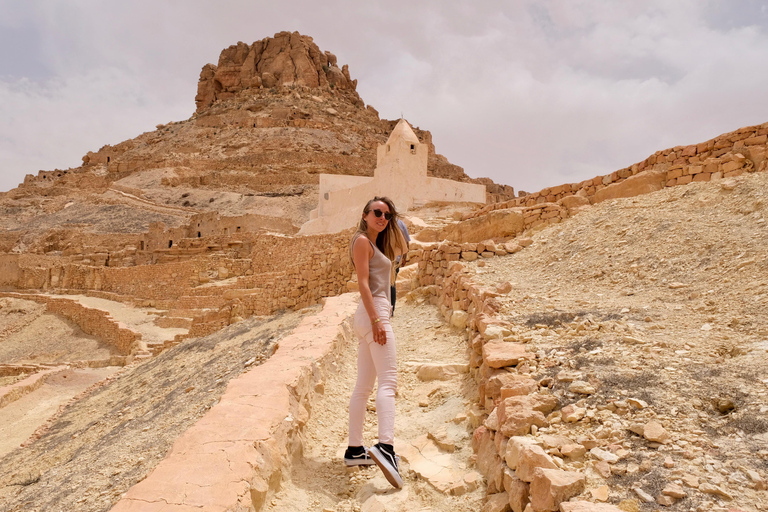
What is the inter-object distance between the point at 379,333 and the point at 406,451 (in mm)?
810

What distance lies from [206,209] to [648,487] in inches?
1640

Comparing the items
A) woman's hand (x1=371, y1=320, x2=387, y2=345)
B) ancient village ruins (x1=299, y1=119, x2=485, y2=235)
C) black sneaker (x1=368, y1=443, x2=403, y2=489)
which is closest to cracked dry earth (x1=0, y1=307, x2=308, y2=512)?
black sneaker (x1=368, y1=443, x2=403, y2=489)

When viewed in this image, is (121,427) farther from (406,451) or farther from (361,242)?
(361,242)

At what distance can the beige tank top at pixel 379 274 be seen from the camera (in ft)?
11.0

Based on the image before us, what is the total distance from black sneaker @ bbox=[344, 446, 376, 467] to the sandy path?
0.07 metres

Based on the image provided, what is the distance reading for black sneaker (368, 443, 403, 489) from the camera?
2848 millimetres

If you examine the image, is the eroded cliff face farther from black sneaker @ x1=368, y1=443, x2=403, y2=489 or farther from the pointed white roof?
black sneaker @ x1=368, y1=443, x2=403, y2=489

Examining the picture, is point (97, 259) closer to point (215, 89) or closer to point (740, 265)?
point (740, 265)

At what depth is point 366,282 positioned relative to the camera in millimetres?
→ 3180

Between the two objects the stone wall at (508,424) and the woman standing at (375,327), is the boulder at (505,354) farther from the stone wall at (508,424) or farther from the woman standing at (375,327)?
the woman standing at (375,327)

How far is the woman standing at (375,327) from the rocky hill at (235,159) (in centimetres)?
2257


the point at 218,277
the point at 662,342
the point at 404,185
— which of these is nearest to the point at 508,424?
the point at 662,342

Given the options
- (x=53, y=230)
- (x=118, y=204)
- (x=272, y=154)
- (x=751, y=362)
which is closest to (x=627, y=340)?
(x=751, y=362)

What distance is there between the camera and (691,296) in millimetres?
4254
